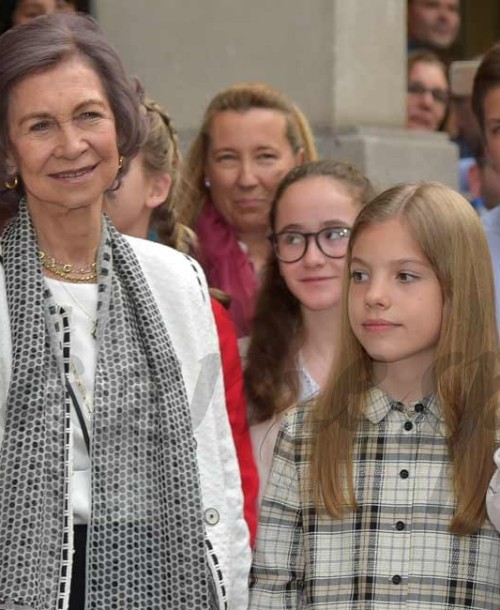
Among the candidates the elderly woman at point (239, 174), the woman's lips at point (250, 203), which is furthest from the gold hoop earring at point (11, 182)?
the woman's lips at point (250, 203)

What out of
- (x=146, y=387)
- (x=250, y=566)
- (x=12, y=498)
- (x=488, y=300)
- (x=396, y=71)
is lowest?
(x=250, y=566)

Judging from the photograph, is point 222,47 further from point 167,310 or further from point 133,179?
point 167,310

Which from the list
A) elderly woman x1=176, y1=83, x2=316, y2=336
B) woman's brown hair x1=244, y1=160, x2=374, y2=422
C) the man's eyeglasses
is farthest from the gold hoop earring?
the man's eyeglasses

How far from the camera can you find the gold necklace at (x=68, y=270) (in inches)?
118

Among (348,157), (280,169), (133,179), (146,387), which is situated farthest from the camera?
(348,157)

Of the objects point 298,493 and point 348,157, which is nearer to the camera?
point 298,493

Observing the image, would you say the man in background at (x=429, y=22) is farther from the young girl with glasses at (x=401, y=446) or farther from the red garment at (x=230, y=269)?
the young girl with glasses at (x=401, y=446)

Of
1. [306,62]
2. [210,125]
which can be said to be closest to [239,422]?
[210,125]

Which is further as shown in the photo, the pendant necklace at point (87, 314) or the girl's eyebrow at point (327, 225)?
the girl's eyebrow at point (327, 225)

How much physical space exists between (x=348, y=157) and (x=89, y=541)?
3.14 metres

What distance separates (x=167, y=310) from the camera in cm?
312

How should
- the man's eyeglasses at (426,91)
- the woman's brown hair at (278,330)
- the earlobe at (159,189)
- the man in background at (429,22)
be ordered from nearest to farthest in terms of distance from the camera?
the woman's brown hair at (278,330), the earlobe at (159,189), the man's eyeglasses at (426,91), the man in background at (429,22)

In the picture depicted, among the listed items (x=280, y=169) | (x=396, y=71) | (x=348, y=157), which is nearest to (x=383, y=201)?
(x=280, y=169)

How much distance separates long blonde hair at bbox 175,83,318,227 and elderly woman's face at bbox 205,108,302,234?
0.09 feet
